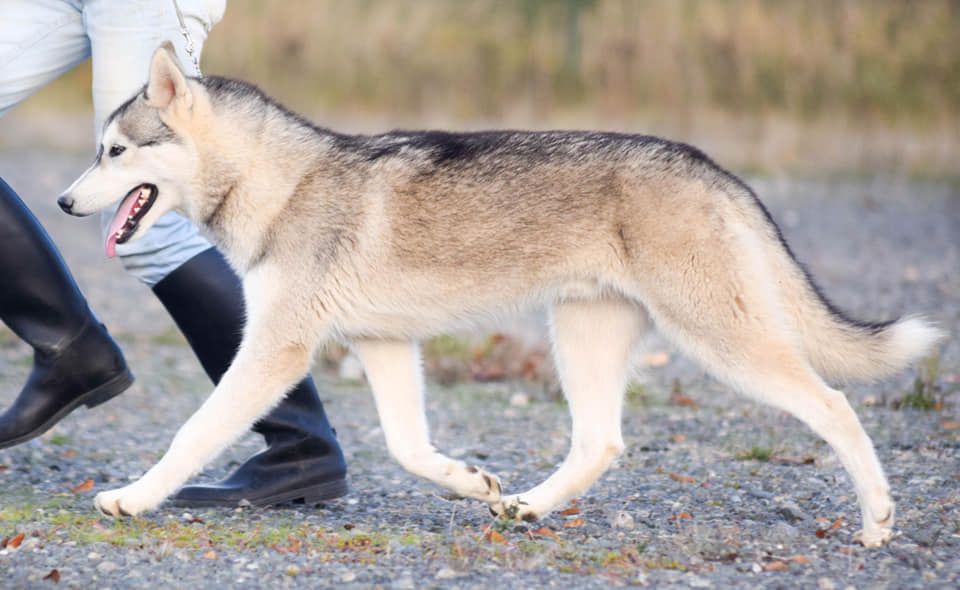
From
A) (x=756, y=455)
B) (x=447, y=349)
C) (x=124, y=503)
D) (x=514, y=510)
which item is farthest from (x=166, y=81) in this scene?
(x=447, y=349)

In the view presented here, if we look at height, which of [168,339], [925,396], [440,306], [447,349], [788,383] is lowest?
[168,339]

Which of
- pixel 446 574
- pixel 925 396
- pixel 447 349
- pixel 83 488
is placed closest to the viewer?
pixel 446 574

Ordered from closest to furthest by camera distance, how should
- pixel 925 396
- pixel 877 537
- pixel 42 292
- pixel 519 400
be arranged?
pixel 877 537, pixel 42 292, pixel 925 396, pixel 519 400

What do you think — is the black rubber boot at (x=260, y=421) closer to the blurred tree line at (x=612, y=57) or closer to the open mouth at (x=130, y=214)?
the open mouth at (x=130, y=214)

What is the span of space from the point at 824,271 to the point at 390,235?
7115mm

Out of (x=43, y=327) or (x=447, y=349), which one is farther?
(x=447, y=349)

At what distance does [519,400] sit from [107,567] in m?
3.43

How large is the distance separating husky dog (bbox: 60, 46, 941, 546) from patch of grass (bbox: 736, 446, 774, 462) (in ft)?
3.50

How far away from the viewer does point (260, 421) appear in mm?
4844

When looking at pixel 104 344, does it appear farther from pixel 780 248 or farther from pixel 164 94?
pixel 780 248

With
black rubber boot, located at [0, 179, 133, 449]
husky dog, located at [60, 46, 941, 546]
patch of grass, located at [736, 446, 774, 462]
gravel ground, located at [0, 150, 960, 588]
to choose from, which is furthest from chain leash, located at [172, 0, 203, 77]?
patch of grass, located at [736, 446, 774, 462]

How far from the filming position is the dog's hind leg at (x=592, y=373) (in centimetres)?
472

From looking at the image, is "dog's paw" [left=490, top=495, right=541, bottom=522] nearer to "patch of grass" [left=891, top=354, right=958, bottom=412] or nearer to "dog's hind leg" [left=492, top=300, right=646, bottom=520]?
"dog's hind leg" [left=492, top=300, right=646, bottom=520]

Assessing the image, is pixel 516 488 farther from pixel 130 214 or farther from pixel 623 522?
pixel 130 214
